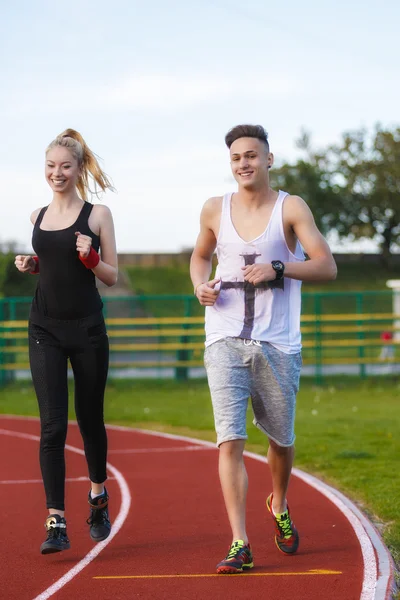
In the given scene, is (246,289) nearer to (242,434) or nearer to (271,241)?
(271,241)

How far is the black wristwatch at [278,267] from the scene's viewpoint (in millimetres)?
5176

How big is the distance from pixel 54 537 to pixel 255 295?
1.71 meters

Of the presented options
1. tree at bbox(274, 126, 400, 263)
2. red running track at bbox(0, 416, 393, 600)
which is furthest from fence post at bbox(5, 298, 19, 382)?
tree at bbox(274, 126, 400, 263)

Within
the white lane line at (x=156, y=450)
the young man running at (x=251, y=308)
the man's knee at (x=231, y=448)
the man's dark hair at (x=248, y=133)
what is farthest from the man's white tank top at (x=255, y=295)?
the white lane line at (x=156, y=450)

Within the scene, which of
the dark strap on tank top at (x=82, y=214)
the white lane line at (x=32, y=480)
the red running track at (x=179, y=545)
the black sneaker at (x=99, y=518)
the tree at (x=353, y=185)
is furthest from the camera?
the tree at (x=353, y=185)

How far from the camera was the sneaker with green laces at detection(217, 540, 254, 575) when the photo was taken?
17.0 ft

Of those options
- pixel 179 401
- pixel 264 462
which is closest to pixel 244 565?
pixel 264 462

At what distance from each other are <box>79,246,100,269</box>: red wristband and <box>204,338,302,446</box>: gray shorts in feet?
2.53

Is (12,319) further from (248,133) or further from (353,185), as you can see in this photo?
(353,185)

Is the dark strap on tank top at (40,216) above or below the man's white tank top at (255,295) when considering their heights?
above

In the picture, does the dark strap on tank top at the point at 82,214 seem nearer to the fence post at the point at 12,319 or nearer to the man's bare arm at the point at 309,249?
the man's bare arm at the point at 309,249

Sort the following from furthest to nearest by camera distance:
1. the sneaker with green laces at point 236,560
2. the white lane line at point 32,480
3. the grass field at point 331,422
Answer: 1. the white lane line at point 32,480
2. the grass field at point 331,422
3. the sneaker with green laces at point 236,560

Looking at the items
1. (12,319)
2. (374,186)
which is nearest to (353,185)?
(374,186)

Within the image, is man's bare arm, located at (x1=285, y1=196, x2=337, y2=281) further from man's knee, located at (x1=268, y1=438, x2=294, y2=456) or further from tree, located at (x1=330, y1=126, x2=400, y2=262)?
tree, located at (x1=330, y1=126, x2=400, y2=262)
